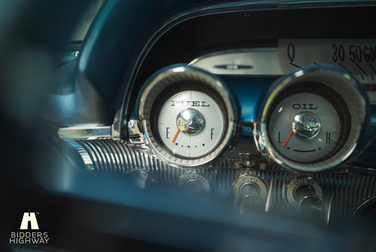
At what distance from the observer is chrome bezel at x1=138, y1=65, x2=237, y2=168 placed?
95 cm

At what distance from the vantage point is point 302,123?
97 cm

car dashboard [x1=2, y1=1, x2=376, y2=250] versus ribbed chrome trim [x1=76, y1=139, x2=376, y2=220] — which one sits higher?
car dashboard [x1=2, y1=1, x2=376, y2=250]

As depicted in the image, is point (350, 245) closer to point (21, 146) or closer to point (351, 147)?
point (351, 147)

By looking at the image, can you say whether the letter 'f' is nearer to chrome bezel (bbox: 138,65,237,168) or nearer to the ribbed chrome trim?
the ribbed chrome trim

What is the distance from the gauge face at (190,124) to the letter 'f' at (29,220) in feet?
1.80

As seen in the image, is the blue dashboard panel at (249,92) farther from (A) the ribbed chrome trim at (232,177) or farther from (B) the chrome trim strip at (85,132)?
(B) the chrome trim strip at (85,132)

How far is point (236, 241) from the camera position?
100 cm

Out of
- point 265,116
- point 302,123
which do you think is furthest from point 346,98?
point 265,116

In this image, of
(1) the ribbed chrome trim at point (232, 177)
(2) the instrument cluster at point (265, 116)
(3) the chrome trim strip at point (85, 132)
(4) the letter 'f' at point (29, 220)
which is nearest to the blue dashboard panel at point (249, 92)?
(2) the instrument cluster at point (265, 116)

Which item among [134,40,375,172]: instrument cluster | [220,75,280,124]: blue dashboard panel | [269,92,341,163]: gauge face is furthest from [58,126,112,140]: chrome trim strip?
[269,92,341,163]: gauge face

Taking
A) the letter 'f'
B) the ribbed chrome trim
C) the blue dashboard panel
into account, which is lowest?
the letter 'f'

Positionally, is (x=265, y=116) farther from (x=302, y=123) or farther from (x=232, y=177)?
(x=232, y=177)

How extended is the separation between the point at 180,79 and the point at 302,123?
0.45 m

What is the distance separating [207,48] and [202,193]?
2.00 ft
